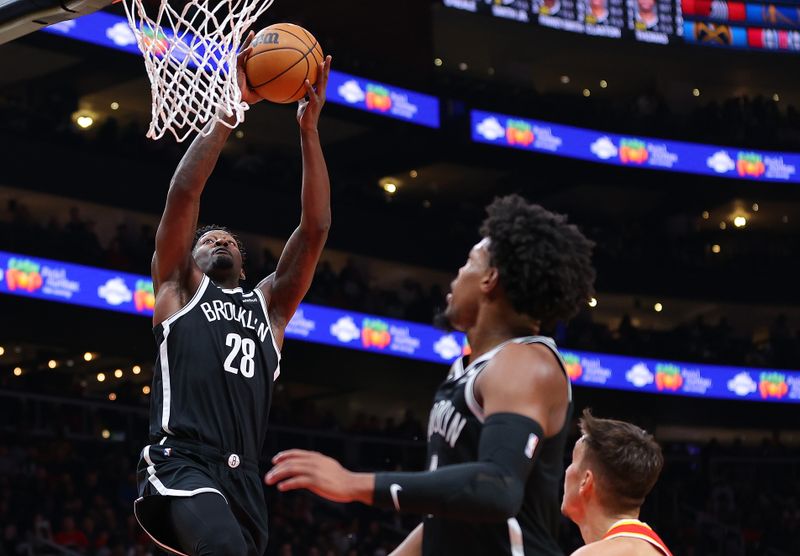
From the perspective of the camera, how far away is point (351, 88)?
2238cm

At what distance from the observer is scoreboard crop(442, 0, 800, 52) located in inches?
1008

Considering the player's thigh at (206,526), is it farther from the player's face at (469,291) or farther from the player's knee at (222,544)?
the player's face at (469,291)

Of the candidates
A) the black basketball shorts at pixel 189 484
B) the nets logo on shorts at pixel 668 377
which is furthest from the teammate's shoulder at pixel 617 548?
the nets logo on shorts at pixel 668 377

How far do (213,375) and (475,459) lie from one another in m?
1.84

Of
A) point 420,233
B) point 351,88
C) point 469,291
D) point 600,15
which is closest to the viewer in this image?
point 469,291

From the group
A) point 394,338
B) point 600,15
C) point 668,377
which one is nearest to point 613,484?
point 394,338

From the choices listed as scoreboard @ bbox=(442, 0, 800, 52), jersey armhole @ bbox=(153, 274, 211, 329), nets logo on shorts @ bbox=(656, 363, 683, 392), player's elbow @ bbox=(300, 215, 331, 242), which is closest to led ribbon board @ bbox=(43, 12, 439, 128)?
scoreboard @ bbox=(442, 0, 800, 52)

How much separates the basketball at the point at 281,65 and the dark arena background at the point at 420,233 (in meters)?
8.55

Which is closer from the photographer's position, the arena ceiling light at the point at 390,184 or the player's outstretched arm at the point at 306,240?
the player's outstretched arm at the point at 306,240

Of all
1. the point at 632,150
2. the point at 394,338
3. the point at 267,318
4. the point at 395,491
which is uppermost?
the point at 632,150

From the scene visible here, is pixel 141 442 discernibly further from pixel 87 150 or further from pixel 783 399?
pixel 783 399

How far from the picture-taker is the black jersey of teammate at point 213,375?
4.73m

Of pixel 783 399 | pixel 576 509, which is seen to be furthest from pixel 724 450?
pixel 576 509

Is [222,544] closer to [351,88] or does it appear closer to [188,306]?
[188,306]
